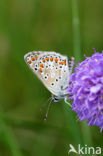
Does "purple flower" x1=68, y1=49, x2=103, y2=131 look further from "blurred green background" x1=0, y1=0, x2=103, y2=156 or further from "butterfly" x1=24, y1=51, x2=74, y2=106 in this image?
"blurred green background" x1=0, y1=0, x2=103, y2=156

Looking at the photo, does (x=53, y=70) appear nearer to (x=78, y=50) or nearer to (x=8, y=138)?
(x=78, y=50)

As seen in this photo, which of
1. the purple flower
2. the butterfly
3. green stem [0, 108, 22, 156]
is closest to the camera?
the purple flower

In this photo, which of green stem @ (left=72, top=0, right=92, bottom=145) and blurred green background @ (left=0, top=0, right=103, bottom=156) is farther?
blurred green background @ (left=0, top=0, right=103, bottom=156)

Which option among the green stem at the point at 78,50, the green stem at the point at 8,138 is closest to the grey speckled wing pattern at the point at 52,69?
the green stem at the point at 78,50

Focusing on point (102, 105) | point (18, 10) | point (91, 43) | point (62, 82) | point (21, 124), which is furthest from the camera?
point (18, 10)

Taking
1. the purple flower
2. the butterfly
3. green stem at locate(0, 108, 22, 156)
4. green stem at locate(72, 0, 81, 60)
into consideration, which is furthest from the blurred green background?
the purple flower

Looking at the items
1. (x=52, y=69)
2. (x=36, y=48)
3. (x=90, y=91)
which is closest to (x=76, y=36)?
(x=52, y=69)

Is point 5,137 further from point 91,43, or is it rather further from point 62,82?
point 91,43

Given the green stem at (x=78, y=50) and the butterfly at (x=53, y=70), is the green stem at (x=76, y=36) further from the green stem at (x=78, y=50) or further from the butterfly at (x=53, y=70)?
the butterfly at (x=53, y=70)

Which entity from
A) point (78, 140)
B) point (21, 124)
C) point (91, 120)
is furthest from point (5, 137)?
point (91, 120)
